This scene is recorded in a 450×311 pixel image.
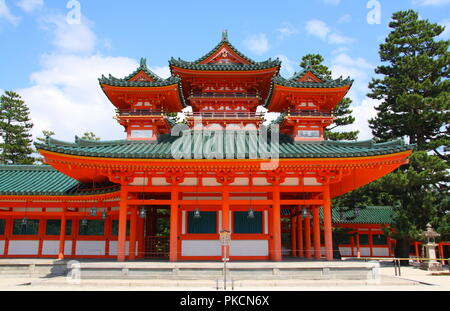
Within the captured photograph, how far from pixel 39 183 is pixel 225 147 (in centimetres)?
1337

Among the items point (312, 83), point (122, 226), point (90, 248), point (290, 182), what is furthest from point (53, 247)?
point (312, 83)

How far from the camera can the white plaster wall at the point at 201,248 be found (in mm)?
18453

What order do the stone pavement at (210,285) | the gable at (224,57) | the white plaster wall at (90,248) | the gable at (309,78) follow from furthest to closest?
the gable at (224,57)
the white plaster wall at (90,248)
the gable at (309,78)
the stone pavement at (210,285)

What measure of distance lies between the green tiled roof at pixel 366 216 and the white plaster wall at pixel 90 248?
889 inches

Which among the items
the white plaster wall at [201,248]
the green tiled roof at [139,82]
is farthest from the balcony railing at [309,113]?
the white plaster wall at [201,248]

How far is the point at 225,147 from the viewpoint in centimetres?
1867

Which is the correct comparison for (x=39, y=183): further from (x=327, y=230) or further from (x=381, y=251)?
(x=381, y=251)

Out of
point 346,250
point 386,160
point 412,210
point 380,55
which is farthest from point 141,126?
point 346,250

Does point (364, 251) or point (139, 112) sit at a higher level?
point (139, 112)

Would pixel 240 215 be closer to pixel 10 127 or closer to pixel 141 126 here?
pixel 141 126

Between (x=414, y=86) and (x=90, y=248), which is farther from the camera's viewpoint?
(x=414, y=86)

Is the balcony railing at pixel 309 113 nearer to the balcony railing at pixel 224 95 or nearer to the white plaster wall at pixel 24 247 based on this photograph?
the balcony railing at pixel 224 95

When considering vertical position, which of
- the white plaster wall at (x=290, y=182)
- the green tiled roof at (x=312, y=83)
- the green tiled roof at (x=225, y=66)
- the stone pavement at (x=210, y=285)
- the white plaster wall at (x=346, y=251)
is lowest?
the white plaster wall at (x=346, y=251)

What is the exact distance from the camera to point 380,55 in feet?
114
